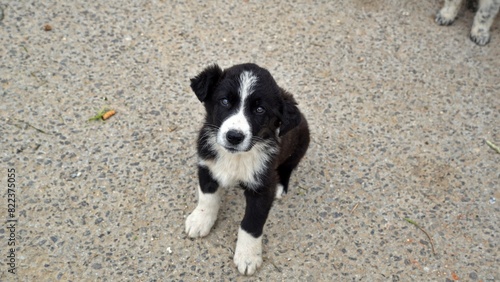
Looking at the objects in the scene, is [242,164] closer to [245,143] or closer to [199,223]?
[245,143]

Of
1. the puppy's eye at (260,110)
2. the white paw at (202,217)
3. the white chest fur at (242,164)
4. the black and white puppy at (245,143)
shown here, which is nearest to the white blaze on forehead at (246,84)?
the black and white puppy at (245,143)

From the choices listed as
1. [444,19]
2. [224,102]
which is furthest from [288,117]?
[444,19]

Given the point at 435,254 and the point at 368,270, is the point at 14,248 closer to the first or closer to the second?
the point at 368,270

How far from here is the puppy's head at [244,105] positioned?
281cm

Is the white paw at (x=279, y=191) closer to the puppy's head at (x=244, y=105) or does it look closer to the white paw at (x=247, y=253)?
the white paw at (x=247, y=253)

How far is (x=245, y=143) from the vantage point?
9.28 ft

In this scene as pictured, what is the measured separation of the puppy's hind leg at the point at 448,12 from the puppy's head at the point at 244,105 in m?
3.17

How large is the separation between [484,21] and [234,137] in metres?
3.78

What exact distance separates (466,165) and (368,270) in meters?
1.43

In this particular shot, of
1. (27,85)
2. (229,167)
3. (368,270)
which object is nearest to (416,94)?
(368,270)

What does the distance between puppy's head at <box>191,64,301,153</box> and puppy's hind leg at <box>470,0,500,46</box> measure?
126 inches

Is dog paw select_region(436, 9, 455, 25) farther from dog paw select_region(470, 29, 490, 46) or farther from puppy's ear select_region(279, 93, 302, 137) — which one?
puppy's ear select_region(279, 93, 302, 137)

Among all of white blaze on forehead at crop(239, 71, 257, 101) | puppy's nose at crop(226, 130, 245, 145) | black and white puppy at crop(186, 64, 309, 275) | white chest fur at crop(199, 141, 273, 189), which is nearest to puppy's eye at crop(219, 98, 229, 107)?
black and white puppy at crop(186, 64, 309, 275)

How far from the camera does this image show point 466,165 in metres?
4.09
